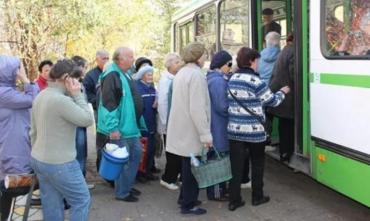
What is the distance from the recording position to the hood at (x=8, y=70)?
180 inches

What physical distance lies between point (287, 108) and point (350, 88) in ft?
5.69

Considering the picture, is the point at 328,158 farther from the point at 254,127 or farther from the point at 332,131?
the point at 254,127

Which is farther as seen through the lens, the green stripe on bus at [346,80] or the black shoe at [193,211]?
the black shoe at [193,211]

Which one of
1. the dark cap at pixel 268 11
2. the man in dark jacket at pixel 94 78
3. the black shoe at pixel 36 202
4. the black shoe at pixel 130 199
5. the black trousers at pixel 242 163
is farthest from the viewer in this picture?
the dark cap at pixel 268 11

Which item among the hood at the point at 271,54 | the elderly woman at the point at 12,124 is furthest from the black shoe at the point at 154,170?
the elderly woman at the point at 12,124

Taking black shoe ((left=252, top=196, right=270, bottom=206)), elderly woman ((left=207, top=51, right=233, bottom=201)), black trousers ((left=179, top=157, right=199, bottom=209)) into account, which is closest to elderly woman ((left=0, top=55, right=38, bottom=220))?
black trousers ((left=179, top=157, right=199, bottom=209))

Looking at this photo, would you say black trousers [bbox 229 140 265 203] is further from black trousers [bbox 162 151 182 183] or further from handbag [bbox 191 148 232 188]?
black trousers [bbox 162 151 182 183]

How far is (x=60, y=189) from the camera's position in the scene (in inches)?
165

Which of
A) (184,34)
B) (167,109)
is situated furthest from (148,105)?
(184,34)

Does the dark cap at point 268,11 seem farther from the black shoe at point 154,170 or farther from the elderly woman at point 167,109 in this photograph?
the black shoe at point 154,170

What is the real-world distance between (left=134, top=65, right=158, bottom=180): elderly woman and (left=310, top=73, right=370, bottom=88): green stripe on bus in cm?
248

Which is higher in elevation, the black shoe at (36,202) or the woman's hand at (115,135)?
the woman's hand at (115,135)

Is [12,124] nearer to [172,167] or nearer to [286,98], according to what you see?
[172,167]

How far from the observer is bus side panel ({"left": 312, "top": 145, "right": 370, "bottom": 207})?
4449 mm
